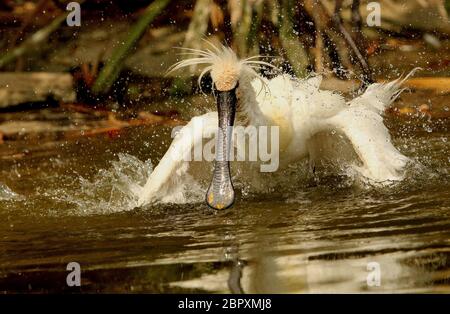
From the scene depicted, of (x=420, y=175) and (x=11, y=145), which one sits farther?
(x=11, y=145)

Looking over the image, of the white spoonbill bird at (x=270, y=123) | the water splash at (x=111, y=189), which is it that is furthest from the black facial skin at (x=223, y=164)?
the water splash at (x=111, y=189)

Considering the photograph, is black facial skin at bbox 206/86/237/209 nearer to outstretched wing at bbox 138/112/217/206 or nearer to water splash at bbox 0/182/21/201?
outstretched wing at bbox 138/112/217/206

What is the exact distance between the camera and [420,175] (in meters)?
5.80

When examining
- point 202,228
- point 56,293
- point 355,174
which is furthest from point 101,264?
point 355,174

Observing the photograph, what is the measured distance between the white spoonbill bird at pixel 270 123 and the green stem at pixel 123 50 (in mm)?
2718

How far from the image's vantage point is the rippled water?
4.03 metres

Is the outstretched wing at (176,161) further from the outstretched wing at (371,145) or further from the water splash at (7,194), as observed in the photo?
the water splash at (7,194)

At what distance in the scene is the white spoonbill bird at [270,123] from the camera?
5.52 m

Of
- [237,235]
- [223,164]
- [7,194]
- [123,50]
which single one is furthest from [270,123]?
[123,50]

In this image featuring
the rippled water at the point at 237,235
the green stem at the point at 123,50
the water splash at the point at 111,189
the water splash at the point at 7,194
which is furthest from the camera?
the green stem at the point at 123,50

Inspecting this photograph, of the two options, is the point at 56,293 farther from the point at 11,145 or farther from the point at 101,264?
the point at 11,145

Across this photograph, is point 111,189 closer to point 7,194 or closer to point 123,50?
point 7,194

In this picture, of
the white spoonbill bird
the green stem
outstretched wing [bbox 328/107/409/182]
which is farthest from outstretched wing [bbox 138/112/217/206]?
the green stem

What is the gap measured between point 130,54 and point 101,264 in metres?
4.98
